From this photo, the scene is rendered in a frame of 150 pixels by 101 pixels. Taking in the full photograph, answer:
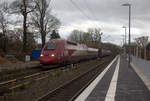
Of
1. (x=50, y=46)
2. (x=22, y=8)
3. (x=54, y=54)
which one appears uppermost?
(x=22, y=8)

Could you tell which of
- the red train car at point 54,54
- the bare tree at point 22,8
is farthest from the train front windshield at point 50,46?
the bare tree at point 22,8

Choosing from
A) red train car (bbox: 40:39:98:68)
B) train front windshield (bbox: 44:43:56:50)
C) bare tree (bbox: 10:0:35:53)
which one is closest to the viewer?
red train car (bbox: 40:39:98:68)

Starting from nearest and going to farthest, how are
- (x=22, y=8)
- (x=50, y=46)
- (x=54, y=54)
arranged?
(x=54, y=54) < (x=50, y=46) < (x=22, y=8)

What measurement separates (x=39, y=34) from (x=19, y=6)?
926cm

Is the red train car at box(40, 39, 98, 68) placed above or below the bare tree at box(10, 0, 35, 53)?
below

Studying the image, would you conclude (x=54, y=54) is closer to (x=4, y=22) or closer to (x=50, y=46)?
(x=50, y=46)

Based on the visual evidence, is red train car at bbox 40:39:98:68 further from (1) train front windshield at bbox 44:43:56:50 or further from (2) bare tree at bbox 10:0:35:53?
(2) bare tree at bbox 10:0:35:53

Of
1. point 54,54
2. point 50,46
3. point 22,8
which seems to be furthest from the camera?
point 22,8

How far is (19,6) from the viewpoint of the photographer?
1460 inches

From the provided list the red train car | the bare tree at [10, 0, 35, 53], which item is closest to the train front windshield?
the red train car

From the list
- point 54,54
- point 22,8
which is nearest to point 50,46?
point 54,54

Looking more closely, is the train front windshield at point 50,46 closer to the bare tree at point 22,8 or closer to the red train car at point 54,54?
the red train car at point 54,54

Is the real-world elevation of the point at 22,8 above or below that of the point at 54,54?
above

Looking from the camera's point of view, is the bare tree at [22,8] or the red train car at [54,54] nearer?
the red train car at [54,54]
